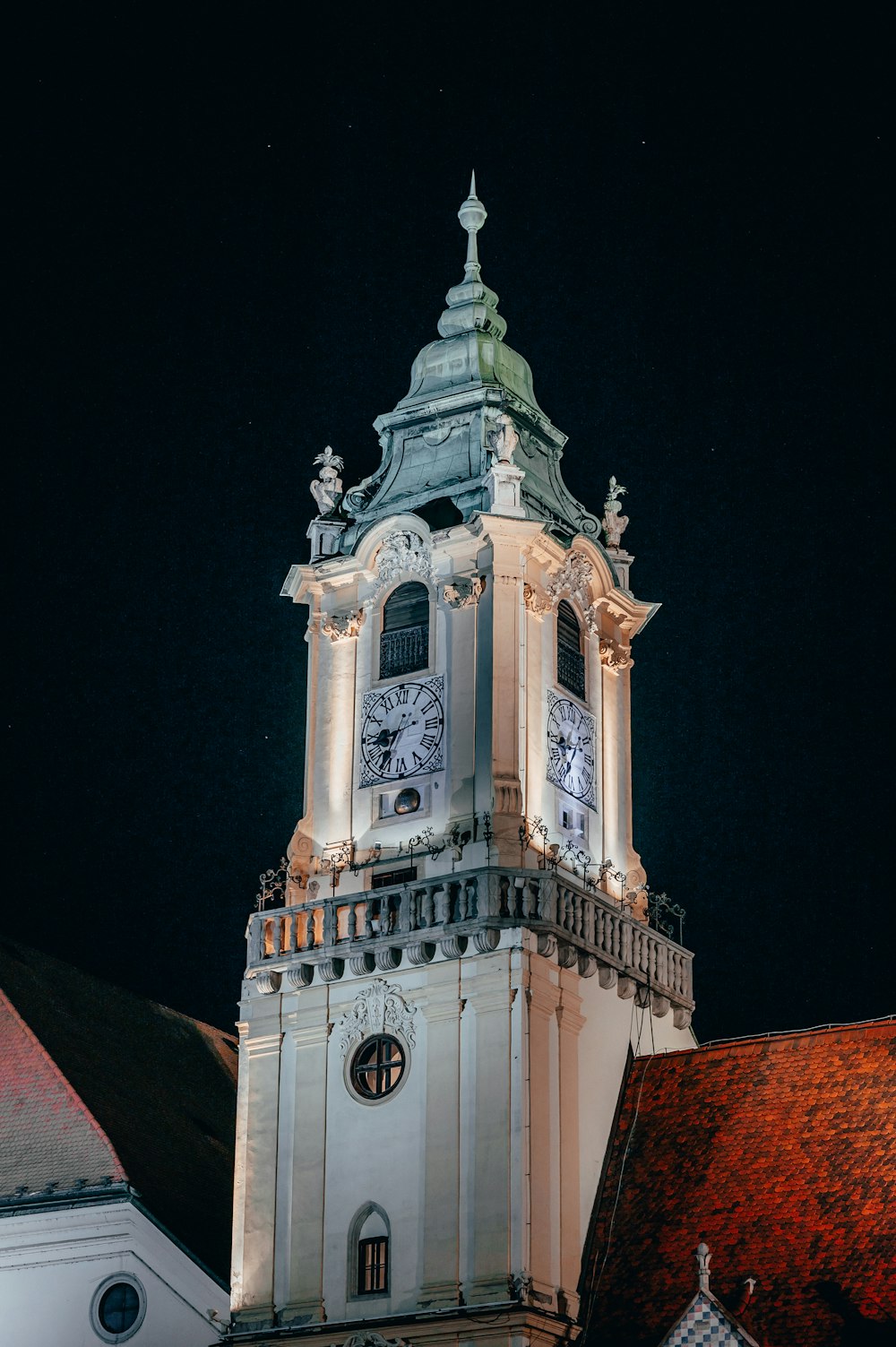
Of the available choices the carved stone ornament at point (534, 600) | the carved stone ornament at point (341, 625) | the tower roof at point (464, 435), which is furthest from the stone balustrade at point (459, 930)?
the tower roof at point (464, 435)

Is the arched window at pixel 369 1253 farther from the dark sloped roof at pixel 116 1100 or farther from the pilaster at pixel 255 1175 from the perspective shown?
the dark sloped roof at pixel 116 1100

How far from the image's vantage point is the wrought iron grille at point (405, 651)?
43062 mm

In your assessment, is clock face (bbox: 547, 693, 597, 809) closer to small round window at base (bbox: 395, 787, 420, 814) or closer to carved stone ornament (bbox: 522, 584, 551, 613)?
carved stone ornament (bbox: 522, 584, 551, 613)

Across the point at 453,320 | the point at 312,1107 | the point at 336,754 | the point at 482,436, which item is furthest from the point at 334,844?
the point at 453,320

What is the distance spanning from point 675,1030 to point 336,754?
23.4ft

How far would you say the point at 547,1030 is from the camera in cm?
3950

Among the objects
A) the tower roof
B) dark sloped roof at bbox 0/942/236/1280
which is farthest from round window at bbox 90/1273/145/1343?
the tower roof

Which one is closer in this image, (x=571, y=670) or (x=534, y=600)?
(x=534, y=600)

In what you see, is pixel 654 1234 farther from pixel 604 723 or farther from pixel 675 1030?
pixel 604 723

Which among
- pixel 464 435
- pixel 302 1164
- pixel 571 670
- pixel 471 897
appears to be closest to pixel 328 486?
pixel 464 435

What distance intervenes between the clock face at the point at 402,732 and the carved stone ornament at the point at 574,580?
8.43 ft

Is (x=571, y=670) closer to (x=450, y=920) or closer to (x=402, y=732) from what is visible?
(x=402, y=732)

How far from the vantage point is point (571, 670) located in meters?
43.9

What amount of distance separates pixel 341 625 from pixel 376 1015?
7054 millimetres
